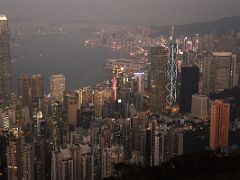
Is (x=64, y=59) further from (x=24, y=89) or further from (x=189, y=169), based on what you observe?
(x=189, y=169)

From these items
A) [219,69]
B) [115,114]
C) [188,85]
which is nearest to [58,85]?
[115,114]

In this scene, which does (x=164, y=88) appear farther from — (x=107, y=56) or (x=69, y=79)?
(x=69, y=79)

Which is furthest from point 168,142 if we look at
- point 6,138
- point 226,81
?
point 226,81

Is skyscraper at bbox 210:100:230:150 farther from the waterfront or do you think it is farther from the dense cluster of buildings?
the waterfront

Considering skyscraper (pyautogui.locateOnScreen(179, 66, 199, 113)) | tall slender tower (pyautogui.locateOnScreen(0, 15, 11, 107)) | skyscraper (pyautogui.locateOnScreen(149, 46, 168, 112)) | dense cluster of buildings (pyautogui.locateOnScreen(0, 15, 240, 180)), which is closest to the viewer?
dense cluster of buildings (pyautogui.locateOnScreen(0, 15, 240, 180))

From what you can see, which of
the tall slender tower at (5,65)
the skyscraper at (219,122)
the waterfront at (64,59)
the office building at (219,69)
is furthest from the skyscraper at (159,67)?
the tall slender tower at (5,65)

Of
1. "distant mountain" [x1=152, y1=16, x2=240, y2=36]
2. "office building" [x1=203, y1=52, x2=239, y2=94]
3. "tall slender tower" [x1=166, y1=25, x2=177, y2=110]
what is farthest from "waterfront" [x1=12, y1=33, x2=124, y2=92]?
"office building" [x1=203, y1=52, x2=239, y2=94]
